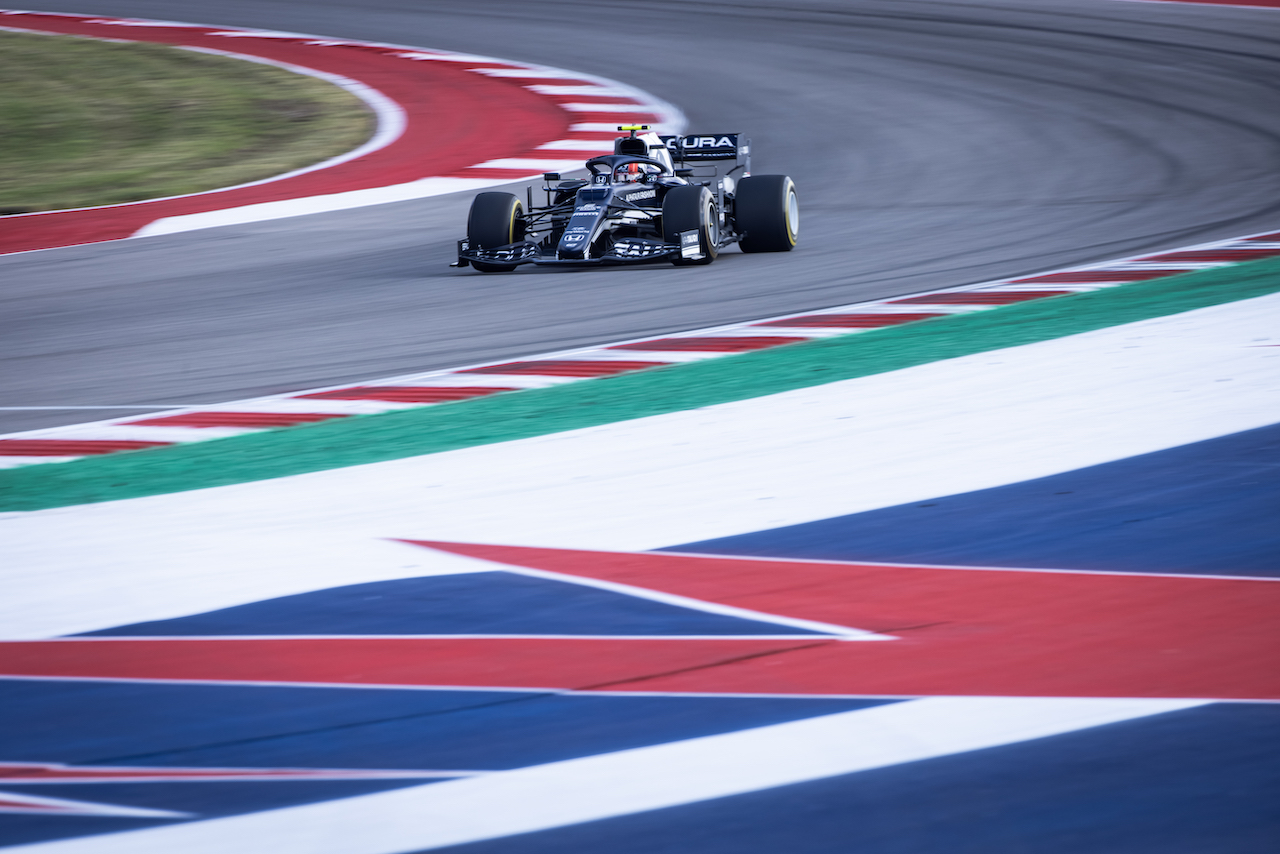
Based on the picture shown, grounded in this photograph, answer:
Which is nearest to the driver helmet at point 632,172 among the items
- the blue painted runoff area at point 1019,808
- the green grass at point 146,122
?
the green grass at point 146,122

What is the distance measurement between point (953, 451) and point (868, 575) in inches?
63.5

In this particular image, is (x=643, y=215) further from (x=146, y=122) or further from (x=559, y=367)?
(x=146, y=122)

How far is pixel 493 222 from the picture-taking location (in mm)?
11016

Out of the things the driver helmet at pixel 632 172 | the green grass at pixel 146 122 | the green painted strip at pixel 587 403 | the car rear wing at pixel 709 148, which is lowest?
the green grass at pixel 146 122

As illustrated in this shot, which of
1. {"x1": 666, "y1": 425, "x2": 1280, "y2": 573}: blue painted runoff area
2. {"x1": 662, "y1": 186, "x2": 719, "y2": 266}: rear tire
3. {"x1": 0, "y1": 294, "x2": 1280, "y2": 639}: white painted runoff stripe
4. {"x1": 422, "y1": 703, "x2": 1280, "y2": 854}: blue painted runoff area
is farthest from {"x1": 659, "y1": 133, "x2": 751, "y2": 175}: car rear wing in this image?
{"x1": 422, "y1": 703, "x2": 1280, "y2": 854}: blue painted runoff area

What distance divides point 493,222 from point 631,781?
8.12 metres

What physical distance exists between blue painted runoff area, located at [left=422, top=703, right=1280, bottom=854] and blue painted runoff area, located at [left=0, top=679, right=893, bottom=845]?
0.38 m

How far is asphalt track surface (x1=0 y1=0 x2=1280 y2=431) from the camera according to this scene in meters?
9.05

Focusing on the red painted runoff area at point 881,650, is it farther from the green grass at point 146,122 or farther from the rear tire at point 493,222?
the green grass at point 146,122

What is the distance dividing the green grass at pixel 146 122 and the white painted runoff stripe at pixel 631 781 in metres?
12.9

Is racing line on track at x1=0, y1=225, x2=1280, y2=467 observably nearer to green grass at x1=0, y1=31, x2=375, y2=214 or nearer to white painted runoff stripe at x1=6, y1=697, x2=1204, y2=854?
white painted runoff stripe at x1=6, y1=697, x2=1204, y2=854

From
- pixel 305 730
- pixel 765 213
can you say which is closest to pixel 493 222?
pixel 765 213

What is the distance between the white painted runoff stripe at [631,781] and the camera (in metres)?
3.01

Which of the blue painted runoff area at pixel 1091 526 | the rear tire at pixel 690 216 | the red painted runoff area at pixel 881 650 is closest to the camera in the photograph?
the red painted runoff area at pixel 881 650
